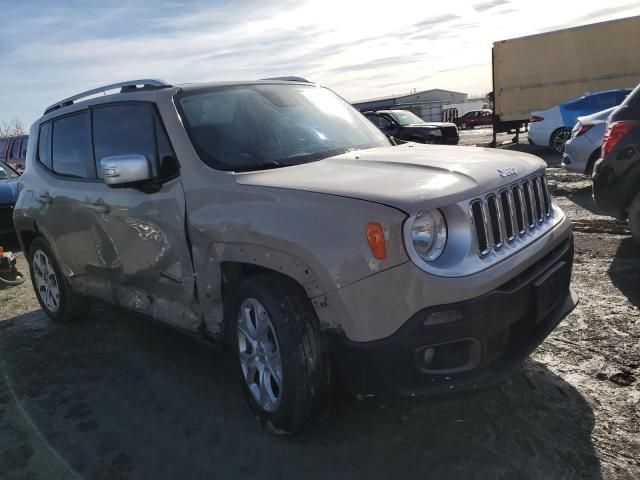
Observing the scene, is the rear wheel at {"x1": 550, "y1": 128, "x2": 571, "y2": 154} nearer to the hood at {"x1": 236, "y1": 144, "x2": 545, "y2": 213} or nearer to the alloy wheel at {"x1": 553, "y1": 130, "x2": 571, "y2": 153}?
the alloy wheel at {"x1": 553, "y1": 130, "x2": 571, "y2": 153}

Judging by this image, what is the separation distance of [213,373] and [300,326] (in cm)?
138

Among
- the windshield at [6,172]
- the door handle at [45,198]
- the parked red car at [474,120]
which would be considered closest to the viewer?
the door handle at [45,198]

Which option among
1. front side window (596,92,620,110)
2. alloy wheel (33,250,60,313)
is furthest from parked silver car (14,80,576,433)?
front side window (596,92,620,110)

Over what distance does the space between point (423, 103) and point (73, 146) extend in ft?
175

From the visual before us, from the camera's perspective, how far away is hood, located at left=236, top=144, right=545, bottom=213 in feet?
8.34

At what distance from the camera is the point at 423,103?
181 ft

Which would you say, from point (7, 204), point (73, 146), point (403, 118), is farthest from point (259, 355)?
point (403, 118)

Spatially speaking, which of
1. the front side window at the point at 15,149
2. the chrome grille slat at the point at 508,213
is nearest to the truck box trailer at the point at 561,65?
the front side window at the point at 15,149

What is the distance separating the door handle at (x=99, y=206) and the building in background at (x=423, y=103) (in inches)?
935

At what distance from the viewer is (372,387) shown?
8.51 ft

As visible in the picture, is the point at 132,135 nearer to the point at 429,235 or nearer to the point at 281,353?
the point at 281,353

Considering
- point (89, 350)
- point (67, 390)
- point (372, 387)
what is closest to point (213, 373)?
point (67, 390)

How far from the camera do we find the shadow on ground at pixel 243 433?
2.69 m

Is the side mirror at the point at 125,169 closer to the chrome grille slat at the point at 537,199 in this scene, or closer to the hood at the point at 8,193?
the chrome grille slat at the point at 537,199
